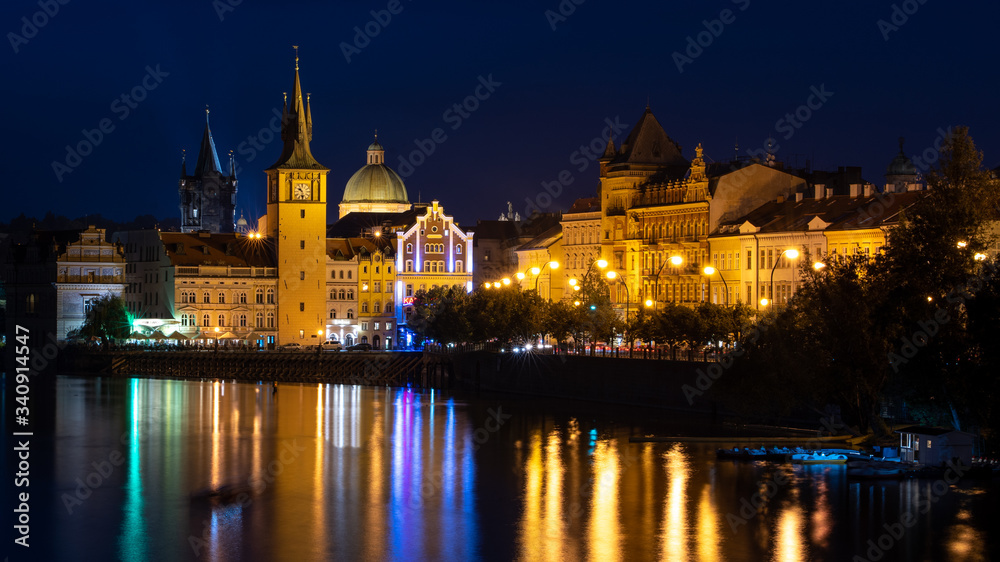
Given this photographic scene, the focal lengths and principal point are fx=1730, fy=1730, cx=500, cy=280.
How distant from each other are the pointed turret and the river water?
220 feet

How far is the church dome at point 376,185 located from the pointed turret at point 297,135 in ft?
127

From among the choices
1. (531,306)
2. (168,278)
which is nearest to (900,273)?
(531,306)

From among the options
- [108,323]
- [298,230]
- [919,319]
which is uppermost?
[298,230]

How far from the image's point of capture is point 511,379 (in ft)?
372

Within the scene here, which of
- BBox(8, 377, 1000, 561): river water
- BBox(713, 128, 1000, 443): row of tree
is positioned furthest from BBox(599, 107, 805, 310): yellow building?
BBox(713, 128, 1000, 443): row of tree

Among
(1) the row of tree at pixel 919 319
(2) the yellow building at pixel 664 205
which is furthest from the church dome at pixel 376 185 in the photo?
(1) the row of tree at pixel 919 319

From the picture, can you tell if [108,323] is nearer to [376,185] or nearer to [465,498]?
[376,185]

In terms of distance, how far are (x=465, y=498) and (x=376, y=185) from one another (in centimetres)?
13622

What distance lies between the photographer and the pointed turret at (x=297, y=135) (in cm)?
15562

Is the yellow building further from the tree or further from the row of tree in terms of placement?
the row of tree

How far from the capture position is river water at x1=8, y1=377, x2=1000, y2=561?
52.9 metres

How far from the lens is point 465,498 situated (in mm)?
62562

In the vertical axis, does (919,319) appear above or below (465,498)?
above

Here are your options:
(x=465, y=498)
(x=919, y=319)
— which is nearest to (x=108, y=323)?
(x=465, y=498)
